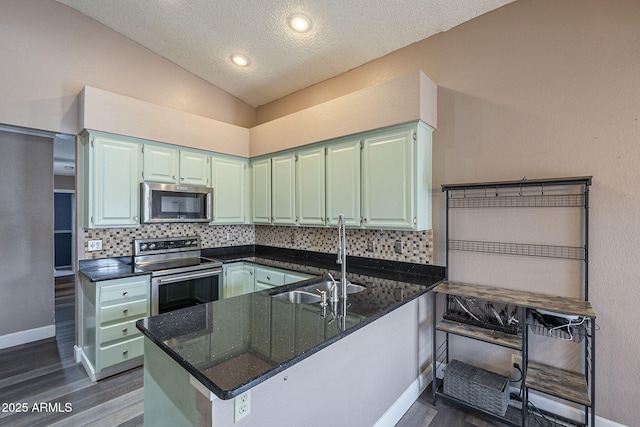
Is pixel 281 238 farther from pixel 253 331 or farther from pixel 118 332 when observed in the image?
pixel 253 331

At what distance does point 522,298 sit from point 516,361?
0.57m

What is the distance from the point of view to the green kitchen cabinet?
238 cm

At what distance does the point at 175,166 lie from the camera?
320cm

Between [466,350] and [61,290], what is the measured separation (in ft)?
20.3

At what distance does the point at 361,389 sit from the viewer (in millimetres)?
1723

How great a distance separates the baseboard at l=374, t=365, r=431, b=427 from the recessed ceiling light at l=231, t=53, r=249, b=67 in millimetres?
3440

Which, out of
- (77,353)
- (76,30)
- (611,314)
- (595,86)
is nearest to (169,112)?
(76,30)

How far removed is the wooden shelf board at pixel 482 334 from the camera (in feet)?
6.35

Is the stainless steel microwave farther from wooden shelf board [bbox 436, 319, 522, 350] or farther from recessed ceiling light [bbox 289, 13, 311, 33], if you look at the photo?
wooden shelf board [bbox 436, 319, 522, 350]

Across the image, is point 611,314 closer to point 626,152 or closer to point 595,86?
point 626,152

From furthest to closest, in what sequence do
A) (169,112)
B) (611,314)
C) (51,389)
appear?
1. (169,112)
2. (51,389)
3. (611,314)

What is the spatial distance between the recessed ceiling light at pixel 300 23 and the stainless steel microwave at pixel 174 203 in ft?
6.25

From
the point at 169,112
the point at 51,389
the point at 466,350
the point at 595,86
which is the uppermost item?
the point at 169,112

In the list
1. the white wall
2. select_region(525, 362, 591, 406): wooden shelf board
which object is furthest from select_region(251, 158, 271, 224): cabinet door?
select_region(525, 362, 591, 406): wooden shelf board
